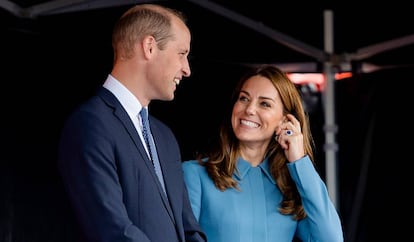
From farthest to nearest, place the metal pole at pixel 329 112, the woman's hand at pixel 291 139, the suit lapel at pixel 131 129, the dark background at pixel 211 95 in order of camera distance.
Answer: the metal pole at pixel 329 112 < the dark background at pixel 211 95 < the woman's hand at pixel 291 139 < the suit lapel at pixel 131 129

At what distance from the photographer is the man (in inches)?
58.7

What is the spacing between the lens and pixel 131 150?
5.16 ft

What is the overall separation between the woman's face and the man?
0.39 m

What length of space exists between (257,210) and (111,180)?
72 cm

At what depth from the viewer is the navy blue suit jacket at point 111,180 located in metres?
1.48

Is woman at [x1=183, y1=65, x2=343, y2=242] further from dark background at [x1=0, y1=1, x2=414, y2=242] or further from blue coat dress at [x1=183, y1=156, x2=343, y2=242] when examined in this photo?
dark background at [x1=0, y1=1, x2=414, y2=242]

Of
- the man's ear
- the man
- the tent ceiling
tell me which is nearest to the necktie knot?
the man

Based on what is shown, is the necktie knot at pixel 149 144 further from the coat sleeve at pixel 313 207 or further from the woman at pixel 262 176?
the coat sleeve at pixel 313 207

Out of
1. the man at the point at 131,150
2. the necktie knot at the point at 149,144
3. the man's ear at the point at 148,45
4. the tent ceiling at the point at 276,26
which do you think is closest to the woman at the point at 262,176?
the man at the point at 131,150

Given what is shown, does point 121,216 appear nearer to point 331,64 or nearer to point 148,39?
point 148,39

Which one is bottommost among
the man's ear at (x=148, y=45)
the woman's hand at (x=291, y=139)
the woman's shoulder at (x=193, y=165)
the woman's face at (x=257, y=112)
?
the woman's shoulder at (x=193, y=165)

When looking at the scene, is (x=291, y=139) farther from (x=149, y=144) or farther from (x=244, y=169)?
(x=149, y=144)

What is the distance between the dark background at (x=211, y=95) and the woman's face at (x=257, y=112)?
99 centimetres

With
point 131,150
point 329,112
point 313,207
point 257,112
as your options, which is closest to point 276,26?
point 329,112
